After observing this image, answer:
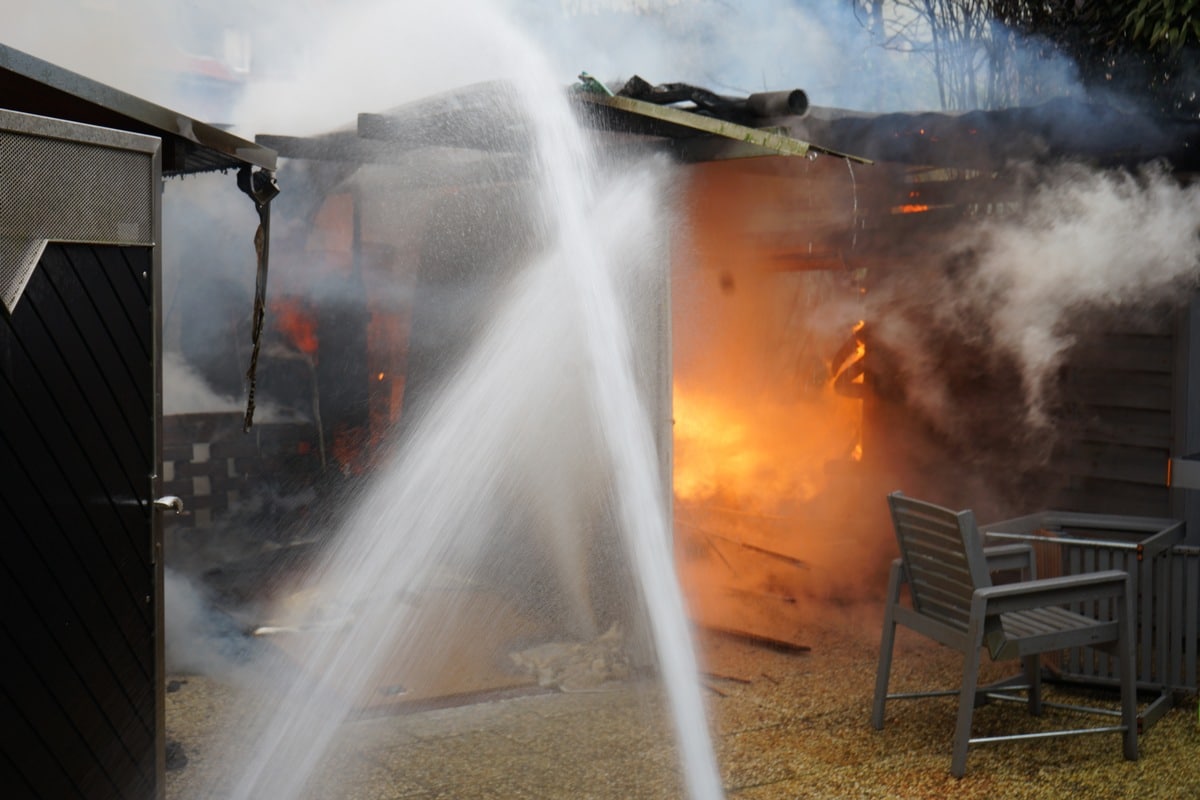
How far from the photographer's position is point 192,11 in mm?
15922

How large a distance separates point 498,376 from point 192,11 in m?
10.8

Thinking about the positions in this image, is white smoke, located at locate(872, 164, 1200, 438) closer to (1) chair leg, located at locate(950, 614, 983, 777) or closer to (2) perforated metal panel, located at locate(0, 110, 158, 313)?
(1) chair leg, located at locate(950, 614, 983, 777)

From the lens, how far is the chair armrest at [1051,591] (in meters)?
5.40

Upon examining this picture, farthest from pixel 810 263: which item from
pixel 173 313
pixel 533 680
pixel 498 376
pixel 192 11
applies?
pixel 192 11

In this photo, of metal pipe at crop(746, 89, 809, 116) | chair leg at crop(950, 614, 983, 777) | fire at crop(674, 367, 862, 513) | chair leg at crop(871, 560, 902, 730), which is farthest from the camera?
fire at crop(674, 367, 862, 513)

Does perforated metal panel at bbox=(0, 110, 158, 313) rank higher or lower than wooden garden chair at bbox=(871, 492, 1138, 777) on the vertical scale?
higher

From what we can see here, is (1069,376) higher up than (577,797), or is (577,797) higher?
(1069,376)

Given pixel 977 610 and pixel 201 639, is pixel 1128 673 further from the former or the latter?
pixel 201 639

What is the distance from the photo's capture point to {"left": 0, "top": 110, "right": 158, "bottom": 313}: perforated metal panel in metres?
3.13

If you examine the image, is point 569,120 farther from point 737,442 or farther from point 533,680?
point 737,442

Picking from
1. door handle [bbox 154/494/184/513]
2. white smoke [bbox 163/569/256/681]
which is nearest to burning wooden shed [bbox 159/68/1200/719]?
white smoke [bbox 163/569/256/681]

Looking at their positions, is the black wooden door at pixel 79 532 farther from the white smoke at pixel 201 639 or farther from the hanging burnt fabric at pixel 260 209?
the white smoke at pixel 201 639

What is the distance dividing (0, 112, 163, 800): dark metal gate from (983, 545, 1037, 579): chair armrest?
431 centimetres

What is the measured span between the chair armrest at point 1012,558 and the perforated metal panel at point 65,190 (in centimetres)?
458
